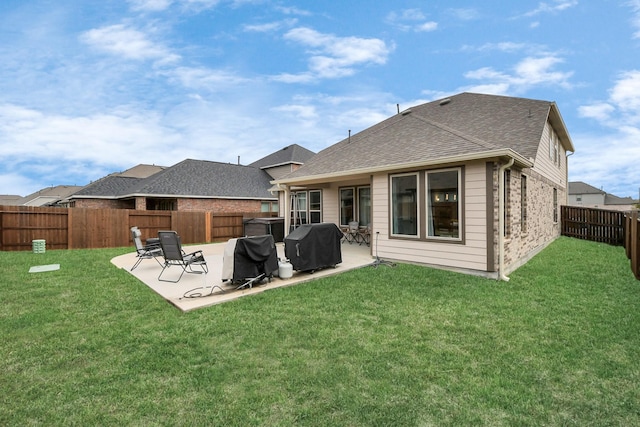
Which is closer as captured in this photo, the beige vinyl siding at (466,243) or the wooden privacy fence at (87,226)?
the beige vinyl siding at (466,243)

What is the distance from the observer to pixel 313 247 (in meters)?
7.15

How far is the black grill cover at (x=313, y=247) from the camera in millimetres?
6978

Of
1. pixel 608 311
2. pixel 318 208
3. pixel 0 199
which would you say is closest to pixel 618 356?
pixel 608 311

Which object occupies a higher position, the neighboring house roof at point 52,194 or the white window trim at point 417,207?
the neighboring house roof at point 52,194

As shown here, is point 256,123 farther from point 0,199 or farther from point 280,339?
point 0,199

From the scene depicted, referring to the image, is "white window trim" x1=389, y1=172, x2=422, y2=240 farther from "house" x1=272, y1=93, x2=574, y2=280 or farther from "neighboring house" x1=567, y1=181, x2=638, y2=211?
"neighboring house" x1=567, y1=181, x2=638, y2=211

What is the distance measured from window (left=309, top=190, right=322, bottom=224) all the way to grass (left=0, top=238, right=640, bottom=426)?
7297 mm

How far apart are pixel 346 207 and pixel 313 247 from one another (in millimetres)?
5242

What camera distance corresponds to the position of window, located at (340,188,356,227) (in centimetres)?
1198

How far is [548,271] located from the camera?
288 inches

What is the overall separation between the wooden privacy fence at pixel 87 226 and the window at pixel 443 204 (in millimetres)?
10781

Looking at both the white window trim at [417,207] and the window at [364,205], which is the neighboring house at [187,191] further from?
the white window trim at [417,207]

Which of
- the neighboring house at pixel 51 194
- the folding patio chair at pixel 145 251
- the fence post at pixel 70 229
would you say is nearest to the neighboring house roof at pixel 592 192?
the folding patio chair at pixel 145 251

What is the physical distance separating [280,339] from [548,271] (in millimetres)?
6950
